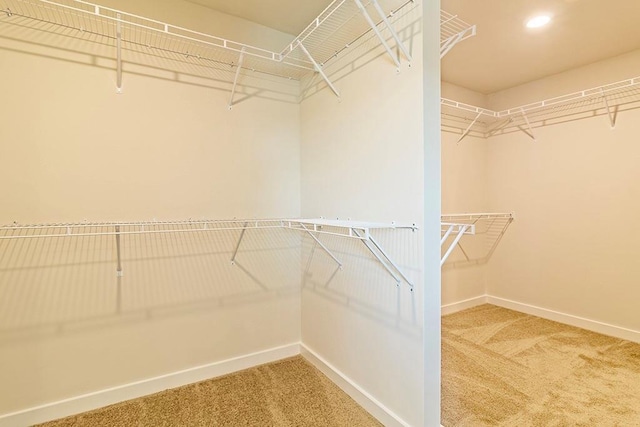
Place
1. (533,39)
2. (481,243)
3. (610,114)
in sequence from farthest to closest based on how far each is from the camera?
(481,243), (610,114), (533,39)

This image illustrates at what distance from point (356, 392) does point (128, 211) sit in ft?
5.79

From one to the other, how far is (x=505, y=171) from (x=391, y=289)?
268cm

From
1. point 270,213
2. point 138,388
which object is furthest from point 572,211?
point 138,388

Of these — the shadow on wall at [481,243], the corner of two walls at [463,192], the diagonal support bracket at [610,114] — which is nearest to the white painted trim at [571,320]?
the corner of two walls at [463,192]

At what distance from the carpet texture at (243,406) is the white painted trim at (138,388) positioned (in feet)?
0.13

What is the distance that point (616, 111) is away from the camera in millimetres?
2762

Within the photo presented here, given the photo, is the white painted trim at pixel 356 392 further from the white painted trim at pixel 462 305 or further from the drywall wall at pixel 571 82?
the drywall wall at pixel 571 82

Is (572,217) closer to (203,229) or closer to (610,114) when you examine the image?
(610,114)

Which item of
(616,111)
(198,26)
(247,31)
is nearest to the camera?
(198,26)

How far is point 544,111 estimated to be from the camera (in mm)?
3248

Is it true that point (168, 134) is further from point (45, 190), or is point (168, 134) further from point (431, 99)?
point (431, 99)

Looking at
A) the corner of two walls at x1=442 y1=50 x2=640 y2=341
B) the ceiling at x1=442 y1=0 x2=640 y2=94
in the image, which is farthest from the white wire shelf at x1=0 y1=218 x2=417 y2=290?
the corner of two walls at x1=442 y1=50 x2=640 y2=341

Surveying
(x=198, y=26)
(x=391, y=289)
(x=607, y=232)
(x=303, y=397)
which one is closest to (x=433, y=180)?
Result: (x=391, y=289)

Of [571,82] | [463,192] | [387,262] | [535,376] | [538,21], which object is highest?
[538,21]
